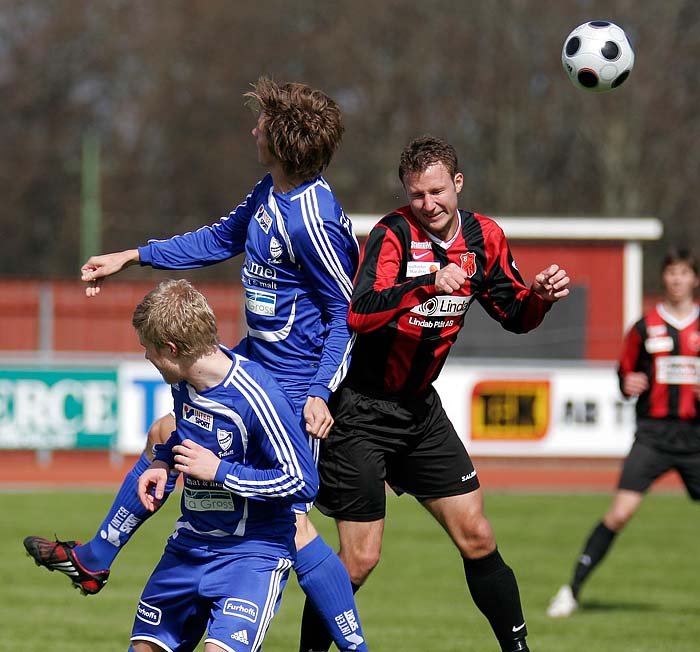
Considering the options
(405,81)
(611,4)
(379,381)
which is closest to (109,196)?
(405,81)

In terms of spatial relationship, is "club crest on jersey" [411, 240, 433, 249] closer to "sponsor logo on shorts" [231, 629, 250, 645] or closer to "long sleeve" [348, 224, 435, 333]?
"long sleeve" [348, 224, 435, 333]

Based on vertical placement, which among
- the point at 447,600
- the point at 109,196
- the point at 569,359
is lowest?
the point at 447,600

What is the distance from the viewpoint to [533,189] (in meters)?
33.5

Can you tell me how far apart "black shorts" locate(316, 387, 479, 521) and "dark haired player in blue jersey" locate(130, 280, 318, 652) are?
0.82 meters

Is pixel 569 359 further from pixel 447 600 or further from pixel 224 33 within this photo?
pixel 224 33

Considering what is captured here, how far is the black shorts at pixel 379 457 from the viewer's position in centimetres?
530

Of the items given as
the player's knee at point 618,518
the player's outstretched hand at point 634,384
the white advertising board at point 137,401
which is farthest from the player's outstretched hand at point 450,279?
the white advertising board at point 137,401

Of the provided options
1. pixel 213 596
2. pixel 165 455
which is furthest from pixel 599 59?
pixel 213 596

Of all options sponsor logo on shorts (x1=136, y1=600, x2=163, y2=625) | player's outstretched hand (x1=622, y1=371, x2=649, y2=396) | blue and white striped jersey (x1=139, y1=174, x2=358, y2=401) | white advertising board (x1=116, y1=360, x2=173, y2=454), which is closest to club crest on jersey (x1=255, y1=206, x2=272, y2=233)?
blue and white striped jersey (x1=139, y1=174, x2=358, y2=401)

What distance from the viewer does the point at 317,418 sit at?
15.4ft

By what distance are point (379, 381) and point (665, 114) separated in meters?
28.1

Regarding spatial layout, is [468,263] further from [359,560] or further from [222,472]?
[222,472]

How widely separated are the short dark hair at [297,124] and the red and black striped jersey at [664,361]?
3.78m

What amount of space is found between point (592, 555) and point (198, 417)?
13.5 ft
